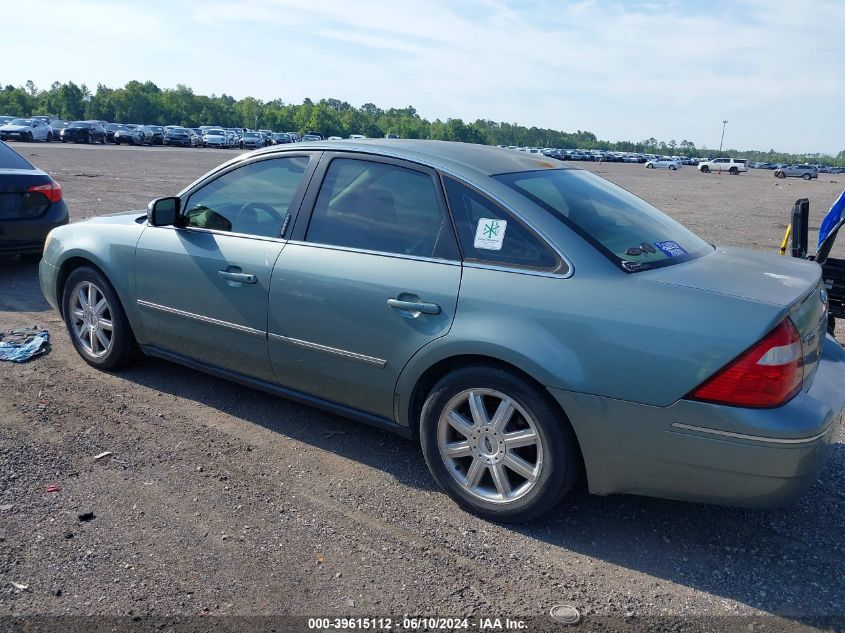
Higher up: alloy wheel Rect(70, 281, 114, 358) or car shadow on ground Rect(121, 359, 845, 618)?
alloy wheel Rect(70, 281, 114, 358)

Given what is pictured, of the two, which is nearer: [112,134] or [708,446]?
[708,446]

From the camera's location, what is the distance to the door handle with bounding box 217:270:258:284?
13.2 ft

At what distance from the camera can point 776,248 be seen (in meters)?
12.1

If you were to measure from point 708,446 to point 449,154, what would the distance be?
1.95 meters

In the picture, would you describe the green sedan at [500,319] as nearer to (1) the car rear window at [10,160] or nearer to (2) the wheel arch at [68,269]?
(2) the wheel arch at [68,269]

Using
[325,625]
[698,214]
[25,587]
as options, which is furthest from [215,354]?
[698,214]

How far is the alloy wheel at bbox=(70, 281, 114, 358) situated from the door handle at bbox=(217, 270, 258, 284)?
1.20m

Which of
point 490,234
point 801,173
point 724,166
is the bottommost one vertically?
point 490,234

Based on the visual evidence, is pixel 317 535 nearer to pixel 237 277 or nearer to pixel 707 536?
pixel 237 277

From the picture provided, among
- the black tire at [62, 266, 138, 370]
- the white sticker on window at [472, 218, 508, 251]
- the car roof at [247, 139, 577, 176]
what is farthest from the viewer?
the black tire at [62, 266, 138, 370]

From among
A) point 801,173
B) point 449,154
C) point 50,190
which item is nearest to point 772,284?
point 449,154

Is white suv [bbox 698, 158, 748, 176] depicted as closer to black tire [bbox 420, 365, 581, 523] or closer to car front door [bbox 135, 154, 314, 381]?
car front door [bbox 135, 154, 314, 381]

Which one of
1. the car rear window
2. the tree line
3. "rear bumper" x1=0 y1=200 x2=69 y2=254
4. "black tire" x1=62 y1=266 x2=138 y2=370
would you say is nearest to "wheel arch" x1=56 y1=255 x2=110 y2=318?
"black tire" x1=62 y1=266 x2=138 y2=370

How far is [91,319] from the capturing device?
16.5 ft
